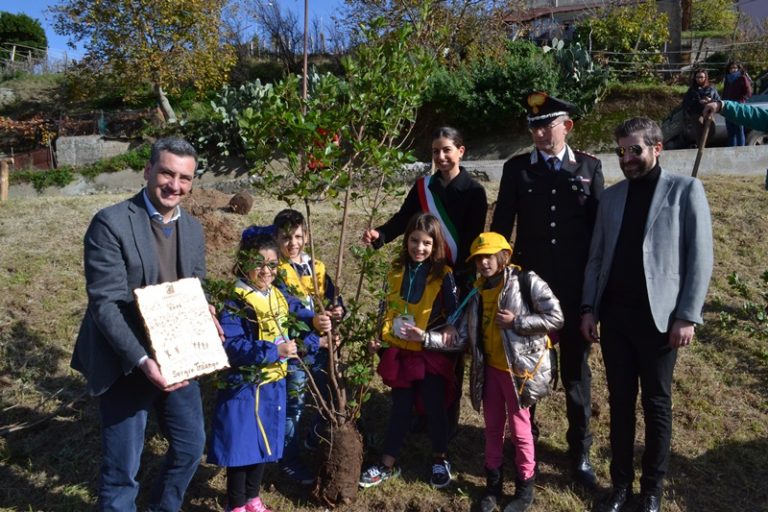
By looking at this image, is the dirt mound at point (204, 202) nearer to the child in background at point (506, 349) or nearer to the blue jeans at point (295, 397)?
the blue jeans at point (295, 397)

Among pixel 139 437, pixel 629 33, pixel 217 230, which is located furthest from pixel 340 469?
pixel 629 33

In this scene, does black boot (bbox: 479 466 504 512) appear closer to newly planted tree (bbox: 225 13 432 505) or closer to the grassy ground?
the grassy ground

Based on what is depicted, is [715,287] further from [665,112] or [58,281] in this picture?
[665,112]

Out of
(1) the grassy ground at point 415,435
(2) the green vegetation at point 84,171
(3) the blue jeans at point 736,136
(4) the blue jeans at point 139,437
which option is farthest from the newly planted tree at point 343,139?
(2) the green vegetation at point 84,171

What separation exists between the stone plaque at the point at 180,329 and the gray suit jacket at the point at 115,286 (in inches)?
3.7

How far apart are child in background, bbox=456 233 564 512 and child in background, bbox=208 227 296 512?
3.40ft

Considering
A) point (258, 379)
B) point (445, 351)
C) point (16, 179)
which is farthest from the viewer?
point (16, 179)

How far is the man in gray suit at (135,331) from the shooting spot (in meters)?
2.62

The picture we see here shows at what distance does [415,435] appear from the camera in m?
4.09

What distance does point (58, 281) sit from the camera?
593 cm

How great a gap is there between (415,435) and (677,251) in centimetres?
202

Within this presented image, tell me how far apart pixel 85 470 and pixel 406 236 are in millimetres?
2496

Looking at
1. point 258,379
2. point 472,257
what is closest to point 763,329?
point 472,257

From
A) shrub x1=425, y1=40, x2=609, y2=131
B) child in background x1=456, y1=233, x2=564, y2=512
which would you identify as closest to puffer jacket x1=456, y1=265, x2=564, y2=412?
child in background x1=456, y1=233, x2=564, y2=512
